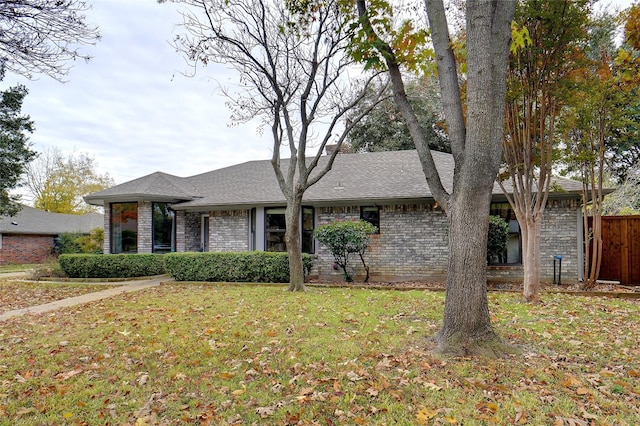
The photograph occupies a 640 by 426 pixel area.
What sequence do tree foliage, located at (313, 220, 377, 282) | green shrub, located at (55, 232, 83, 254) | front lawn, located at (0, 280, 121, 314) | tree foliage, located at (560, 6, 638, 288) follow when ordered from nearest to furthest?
tree foliage, located at (560, 6, 638, 288), front lawn, located at (0, 280, 121, 314), tree foliage, located at (313, 220, 377, 282), green shrub, located at (55, 232, 83, 254)

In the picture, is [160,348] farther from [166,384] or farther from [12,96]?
[12,96]

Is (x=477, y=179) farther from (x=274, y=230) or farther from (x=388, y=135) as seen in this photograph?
(x=388, y=135)

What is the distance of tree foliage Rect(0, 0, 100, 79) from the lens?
248 inches

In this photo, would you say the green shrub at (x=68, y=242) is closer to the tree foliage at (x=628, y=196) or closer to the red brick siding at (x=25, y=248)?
the red brick siding at (x=25, y=248)

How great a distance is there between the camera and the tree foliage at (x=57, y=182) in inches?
1212

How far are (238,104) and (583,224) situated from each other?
10425 millimetres

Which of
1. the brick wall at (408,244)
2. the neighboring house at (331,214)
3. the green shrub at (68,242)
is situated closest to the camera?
the neighboring house at (331,214)

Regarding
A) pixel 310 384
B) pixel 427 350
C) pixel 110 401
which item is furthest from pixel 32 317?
pixel 427 350

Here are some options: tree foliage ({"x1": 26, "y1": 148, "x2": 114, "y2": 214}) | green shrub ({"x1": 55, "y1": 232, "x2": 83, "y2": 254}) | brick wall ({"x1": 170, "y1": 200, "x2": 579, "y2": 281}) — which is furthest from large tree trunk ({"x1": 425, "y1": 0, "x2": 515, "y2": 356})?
tree foliage ({"x1": 26, "y1": 148, "x2": 114, "y2": 214})

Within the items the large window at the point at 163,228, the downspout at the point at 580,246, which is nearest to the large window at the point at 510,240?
the downspout at the point at 580,246

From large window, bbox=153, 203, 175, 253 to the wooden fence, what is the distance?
14.4 m

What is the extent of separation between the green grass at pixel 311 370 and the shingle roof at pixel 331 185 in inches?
220

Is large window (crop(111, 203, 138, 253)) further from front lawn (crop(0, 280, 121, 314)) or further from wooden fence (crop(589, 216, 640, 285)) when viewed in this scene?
wooden fence (crop(589, 216, 640, 285))

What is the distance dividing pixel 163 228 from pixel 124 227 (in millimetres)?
1547
